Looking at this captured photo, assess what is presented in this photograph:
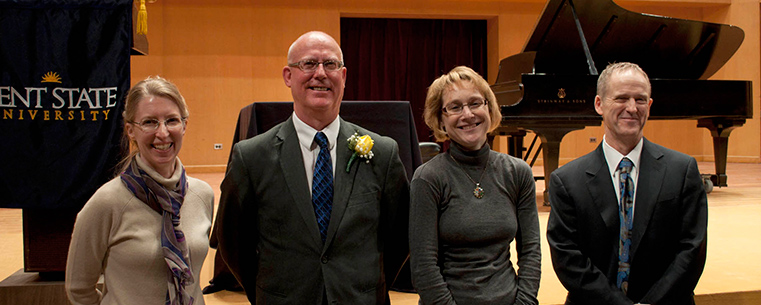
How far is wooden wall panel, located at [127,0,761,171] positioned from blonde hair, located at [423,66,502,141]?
24.5 feet

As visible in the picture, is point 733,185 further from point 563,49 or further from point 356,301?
point 356,301

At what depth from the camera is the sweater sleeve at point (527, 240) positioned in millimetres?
1625

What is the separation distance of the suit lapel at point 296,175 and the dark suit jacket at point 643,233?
86 centimetres

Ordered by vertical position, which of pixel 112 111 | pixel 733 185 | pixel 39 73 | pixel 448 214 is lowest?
pixel 733 185

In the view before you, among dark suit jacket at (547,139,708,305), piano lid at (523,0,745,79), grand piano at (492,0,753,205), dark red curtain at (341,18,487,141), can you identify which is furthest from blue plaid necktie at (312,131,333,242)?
dark red curtain at (341,18,487,141)

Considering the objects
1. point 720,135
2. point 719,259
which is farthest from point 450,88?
point 720,135

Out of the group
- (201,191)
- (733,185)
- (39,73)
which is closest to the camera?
(201,191)

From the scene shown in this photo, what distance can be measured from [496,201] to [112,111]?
164 centimetres

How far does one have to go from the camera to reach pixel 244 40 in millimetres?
8906

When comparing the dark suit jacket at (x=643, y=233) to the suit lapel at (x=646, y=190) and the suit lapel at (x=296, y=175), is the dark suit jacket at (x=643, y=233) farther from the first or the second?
the suit lapel at (x=296, y=175)

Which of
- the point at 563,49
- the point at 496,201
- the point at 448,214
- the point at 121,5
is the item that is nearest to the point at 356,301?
the point at 448,214

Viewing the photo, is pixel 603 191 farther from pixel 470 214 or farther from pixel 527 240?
pixel 470 214

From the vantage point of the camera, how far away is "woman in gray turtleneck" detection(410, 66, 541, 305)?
159 cm

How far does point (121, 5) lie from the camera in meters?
2.26
